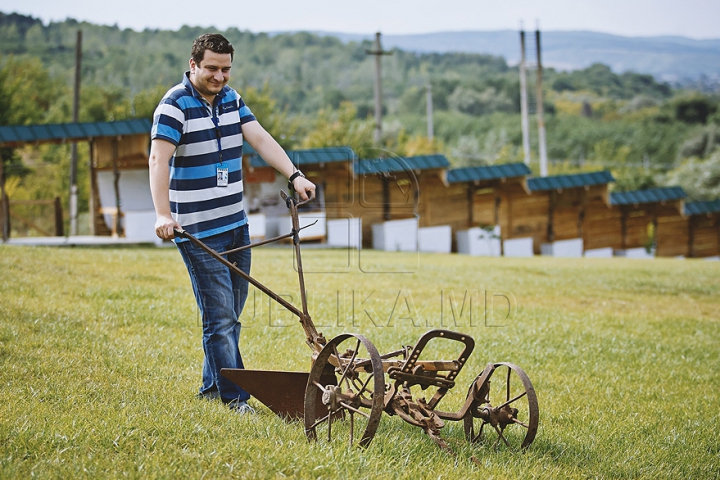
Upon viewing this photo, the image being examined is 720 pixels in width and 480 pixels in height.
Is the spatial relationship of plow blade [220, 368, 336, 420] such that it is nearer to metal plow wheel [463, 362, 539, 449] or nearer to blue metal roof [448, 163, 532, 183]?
metal plow wheel [463, 362, 539, 449]

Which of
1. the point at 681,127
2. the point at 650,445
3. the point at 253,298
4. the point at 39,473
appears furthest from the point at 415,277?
the point at 681,127

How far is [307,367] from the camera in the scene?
250 inches

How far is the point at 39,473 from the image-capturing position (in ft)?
11.6

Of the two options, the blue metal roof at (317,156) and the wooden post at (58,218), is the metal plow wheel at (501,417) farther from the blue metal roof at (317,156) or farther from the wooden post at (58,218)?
the wooden post at (58,218)

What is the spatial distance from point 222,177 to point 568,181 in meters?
24.0

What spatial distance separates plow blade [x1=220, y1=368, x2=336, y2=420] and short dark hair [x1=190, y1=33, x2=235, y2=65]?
1793mm

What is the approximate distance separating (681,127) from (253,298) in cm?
10375

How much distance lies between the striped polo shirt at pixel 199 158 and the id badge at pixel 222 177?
1 centimetres

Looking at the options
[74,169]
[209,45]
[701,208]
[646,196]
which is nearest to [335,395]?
[209,45]

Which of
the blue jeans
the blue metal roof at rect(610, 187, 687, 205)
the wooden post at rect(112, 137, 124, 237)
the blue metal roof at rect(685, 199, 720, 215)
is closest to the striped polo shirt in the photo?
the blue jeans

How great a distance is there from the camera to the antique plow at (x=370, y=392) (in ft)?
13.8

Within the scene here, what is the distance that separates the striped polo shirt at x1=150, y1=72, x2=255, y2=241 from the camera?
4.76 m

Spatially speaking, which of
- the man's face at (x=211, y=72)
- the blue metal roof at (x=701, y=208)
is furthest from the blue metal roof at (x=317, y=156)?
the man's face at (x=211, y=72)

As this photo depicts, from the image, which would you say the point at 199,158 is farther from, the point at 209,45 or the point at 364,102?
the point at 364,102
